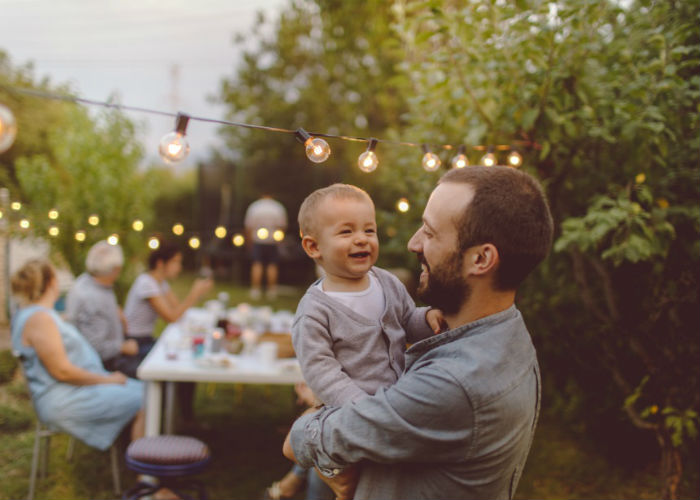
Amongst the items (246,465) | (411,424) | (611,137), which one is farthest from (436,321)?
(246,465)

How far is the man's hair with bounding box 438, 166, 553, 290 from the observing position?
50.4 inches

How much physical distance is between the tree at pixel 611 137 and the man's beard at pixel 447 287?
1.59m

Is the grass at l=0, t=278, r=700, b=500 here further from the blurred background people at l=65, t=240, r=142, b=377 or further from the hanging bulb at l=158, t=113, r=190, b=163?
the hanging bulb at l=158, t=113, r=190, b=163

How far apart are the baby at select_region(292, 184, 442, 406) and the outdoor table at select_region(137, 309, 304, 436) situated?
190 centimetres

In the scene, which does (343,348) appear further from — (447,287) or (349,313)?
(447,287)

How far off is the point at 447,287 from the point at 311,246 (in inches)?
22.2

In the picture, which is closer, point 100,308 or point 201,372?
point 201,372

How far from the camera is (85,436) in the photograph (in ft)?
11.7

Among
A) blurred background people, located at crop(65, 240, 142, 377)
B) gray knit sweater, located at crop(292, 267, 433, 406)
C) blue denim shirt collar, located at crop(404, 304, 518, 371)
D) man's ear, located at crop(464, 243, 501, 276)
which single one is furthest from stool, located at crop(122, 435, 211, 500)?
man's ear, located at crop(464, 243, 501, 276)

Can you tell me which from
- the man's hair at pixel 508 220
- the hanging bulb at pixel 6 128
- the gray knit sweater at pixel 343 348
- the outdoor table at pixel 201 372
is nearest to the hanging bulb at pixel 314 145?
the gray knit sweater at pixel 343 348

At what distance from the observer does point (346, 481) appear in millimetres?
1391

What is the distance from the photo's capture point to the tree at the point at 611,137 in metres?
2.82

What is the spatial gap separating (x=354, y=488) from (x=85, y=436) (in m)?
2.79

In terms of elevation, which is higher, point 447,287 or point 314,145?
point 314,145
